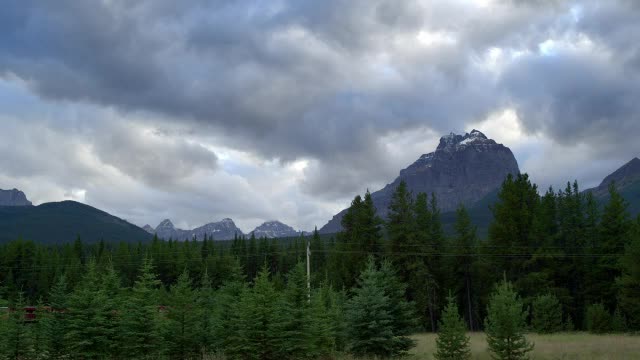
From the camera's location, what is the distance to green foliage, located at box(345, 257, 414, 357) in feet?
93.5

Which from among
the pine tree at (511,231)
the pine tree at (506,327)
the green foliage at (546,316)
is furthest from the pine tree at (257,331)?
the pine tree at (511,231)

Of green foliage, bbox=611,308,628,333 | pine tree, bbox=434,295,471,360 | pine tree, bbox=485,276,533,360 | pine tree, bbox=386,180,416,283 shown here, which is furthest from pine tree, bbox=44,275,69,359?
green foliage, bbox=611,308,628,333

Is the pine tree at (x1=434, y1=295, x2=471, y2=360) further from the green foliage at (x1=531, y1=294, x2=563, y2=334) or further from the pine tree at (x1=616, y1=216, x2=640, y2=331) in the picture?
the pine tree at (x1=616, y1=216, x2=640, y2=331)

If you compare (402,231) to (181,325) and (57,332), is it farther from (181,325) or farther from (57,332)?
Result: (57,332)

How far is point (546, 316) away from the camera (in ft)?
158

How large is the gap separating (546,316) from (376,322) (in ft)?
85.4

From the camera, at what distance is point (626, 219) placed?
5825 centimetres

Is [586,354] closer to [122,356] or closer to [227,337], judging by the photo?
[227,337]

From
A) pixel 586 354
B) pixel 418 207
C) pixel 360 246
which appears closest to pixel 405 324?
pixel 586 354

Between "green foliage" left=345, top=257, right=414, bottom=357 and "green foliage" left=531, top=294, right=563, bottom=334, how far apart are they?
924 inches

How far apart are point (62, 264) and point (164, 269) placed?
20.3 meters

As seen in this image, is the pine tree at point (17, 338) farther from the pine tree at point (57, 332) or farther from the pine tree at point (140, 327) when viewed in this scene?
the pine tree at point (140, 327)

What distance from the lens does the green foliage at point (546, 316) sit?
158 feet

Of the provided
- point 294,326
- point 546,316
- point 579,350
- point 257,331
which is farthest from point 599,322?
point 257,331
